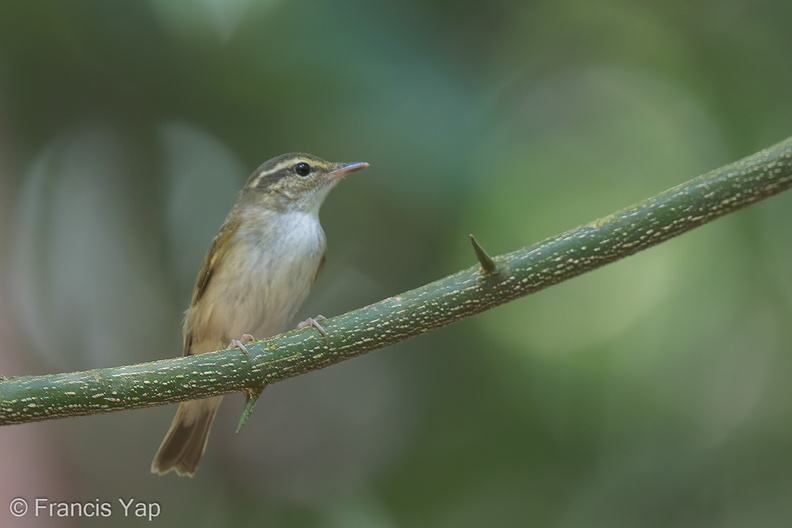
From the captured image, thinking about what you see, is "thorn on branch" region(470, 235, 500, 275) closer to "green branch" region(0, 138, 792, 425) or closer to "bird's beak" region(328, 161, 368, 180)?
"green branch" region(0, 138, 792, 425)

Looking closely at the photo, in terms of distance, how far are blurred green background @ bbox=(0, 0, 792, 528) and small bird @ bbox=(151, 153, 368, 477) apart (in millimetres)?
230

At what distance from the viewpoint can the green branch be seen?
242 centimetres

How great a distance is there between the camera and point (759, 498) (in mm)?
4270

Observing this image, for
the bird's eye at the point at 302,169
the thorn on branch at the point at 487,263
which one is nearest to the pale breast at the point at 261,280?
the bird's eye at the point at 302,169

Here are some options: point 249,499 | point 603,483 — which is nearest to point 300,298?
point 249,499

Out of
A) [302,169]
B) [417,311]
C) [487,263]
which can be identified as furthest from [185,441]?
[487,263]

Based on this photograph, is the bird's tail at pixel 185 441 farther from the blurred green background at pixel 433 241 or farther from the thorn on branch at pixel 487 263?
the thorn on branch at pixel 487 263

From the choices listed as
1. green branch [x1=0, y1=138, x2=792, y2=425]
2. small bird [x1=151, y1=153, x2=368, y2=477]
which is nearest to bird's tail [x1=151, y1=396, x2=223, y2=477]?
small bird [x1=151, y1=153, x2=368, y2=477]

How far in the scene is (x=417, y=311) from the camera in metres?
2.62

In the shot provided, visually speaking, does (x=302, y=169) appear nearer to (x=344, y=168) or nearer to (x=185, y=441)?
(x=344, y=168)

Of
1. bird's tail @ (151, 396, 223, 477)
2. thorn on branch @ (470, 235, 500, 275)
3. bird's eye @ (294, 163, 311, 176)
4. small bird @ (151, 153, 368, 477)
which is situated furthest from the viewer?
bird's eye @ (294, 163, 311, 176)

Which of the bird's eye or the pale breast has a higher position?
the bird's eye

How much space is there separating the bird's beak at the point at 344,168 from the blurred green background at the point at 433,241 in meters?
0.12

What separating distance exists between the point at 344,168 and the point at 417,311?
213 cm
